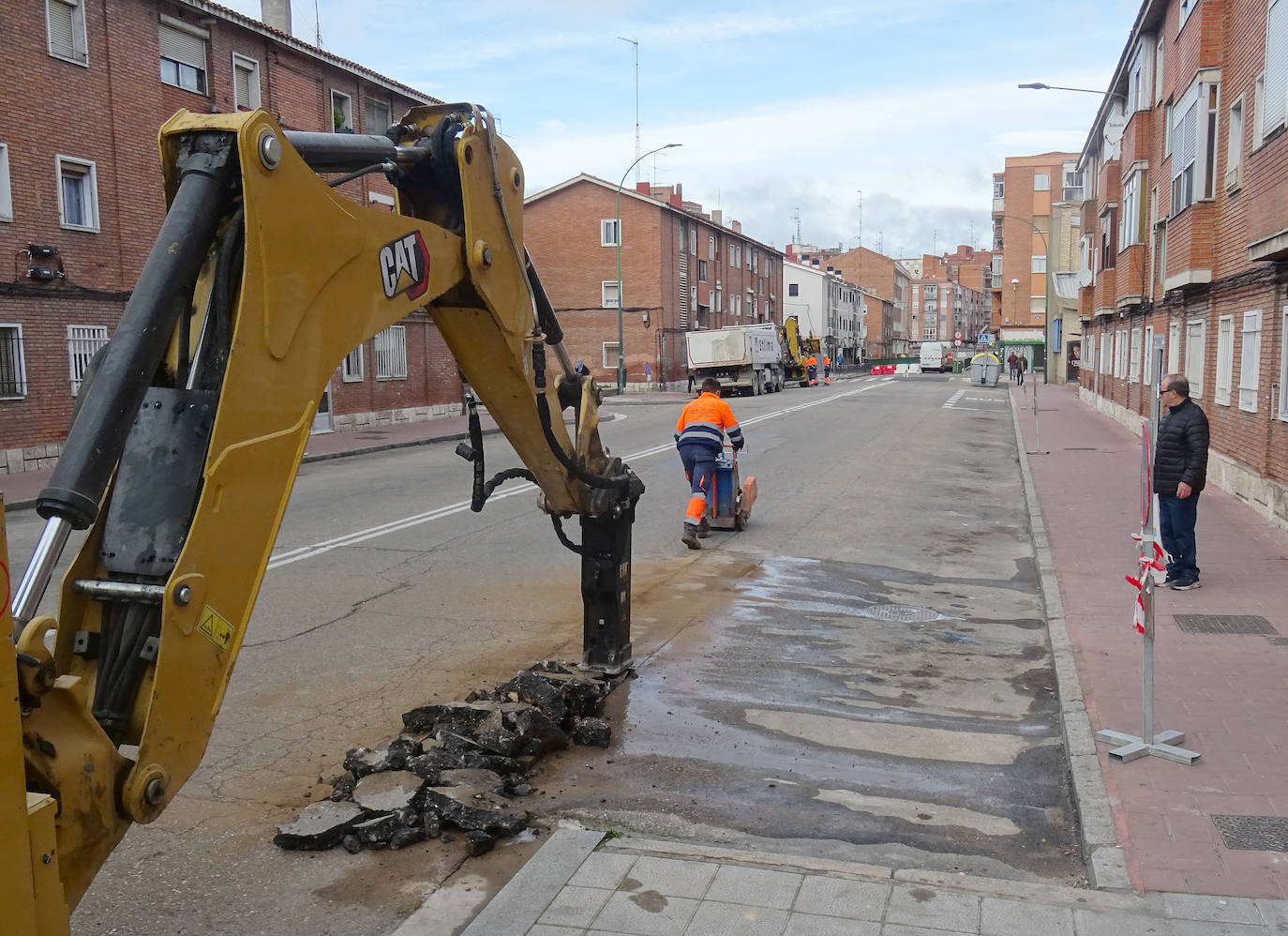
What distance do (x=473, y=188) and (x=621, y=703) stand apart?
3363mm

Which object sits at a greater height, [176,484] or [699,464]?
[176,484]

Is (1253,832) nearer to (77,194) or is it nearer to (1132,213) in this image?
(77,194)

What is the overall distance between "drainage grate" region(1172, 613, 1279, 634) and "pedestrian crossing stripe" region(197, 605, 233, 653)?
7.22 m

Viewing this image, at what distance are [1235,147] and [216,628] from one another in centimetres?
1716

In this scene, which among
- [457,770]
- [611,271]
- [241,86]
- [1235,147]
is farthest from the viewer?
[611,271]

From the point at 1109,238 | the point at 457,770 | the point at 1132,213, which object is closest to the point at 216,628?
the point at 457,770

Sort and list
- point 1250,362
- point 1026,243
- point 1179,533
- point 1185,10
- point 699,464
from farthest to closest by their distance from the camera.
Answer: point 1026,243
point 1185,10
point 1250,362
point 699,464
point 1179,533

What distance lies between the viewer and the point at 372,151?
11.9ft

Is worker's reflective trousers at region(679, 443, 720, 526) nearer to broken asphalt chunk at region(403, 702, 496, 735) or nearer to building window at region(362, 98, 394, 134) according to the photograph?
broken asphalt chunk at region(403, 702, 496, 735)

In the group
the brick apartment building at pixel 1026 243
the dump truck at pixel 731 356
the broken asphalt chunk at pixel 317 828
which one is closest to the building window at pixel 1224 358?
the broken asphalt chunk at pixel 317 828

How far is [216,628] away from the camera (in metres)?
2.81

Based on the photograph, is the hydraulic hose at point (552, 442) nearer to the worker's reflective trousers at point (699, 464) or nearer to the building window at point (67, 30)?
the worker's reflective trousers at point (699, 464)

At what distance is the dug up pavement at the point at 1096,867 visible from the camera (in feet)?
12.8

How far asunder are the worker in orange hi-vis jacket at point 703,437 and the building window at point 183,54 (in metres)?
16.4
